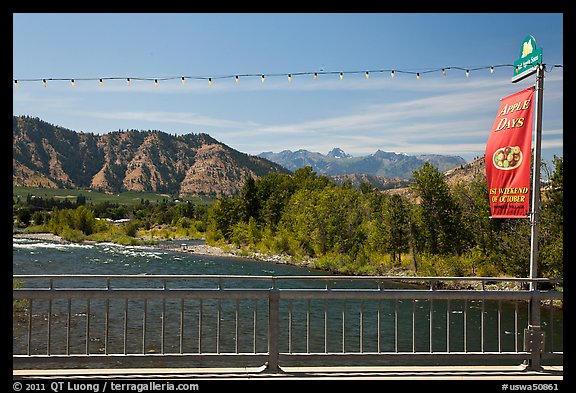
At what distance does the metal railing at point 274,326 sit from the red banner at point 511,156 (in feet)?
3.78

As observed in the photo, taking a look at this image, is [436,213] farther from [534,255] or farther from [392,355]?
[392,355]

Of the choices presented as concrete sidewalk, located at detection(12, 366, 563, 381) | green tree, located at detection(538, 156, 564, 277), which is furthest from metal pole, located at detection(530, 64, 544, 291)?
green tree, located at detection(538, 156, 564, 277)

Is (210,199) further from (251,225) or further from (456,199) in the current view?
(456,199)

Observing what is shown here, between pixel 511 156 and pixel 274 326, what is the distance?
4058 millimetres

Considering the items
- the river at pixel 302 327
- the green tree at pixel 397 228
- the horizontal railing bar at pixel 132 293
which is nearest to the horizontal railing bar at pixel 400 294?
the horizontal railing bar at pixel 132 293

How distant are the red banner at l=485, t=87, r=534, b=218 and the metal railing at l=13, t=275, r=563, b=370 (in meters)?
1.15

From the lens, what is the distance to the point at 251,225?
6769 cm

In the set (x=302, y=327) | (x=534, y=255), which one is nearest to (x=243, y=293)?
(x=534, y=255)

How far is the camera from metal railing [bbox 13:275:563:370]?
20.2 ft

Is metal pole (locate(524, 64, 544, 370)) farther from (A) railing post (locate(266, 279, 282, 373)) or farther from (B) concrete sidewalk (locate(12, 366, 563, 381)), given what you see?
(A) railing post (locate(266, 279, 282, 373))

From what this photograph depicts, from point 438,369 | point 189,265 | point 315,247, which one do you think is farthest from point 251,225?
point 438,369

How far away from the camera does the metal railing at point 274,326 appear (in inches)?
243

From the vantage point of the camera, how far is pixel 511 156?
7637 mm
